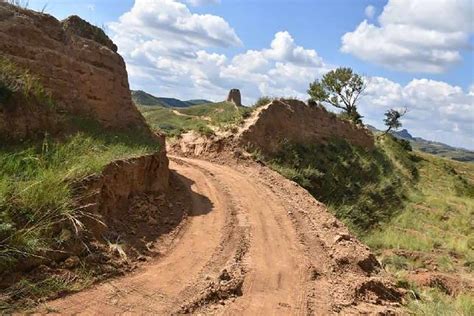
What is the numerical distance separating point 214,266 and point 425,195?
20.3 meters

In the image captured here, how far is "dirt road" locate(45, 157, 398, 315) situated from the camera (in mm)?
6234

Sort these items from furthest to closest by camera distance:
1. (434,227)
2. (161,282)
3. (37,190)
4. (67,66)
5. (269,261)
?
(434,227) → (67,66) → (269,261) → (161,282) → (37,190)

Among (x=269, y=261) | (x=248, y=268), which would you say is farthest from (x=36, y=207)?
(x=269, y=261)

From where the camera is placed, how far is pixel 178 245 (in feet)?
27.1

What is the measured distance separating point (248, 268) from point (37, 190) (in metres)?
3.72

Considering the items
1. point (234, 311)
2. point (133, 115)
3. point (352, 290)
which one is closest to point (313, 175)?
point (133, 115)

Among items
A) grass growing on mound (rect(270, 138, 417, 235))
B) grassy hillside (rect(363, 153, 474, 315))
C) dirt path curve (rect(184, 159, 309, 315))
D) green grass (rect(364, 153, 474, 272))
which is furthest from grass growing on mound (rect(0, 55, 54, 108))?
green grass (rect(364, 153, 474, 272))

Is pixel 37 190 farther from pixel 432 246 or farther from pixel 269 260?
pixel 432 246

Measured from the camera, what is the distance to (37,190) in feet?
19.6

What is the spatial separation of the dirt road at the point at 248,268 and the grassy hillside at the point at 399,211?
1351mm

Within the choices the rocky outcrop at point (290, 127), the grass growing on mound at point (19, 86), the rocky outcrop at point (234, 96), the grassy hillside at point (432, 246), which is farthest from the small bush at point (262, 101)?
the rocky outcrop at point (234, 96)

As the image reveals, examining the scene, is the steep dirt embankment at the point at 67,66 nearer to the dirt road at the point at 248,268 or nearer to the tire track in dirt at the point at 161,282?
the dirt road at the point at 248,268

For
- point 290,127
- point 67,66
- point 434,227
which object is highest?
point 67,66

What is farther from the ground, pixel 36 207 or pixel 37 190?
pixel 37 190
